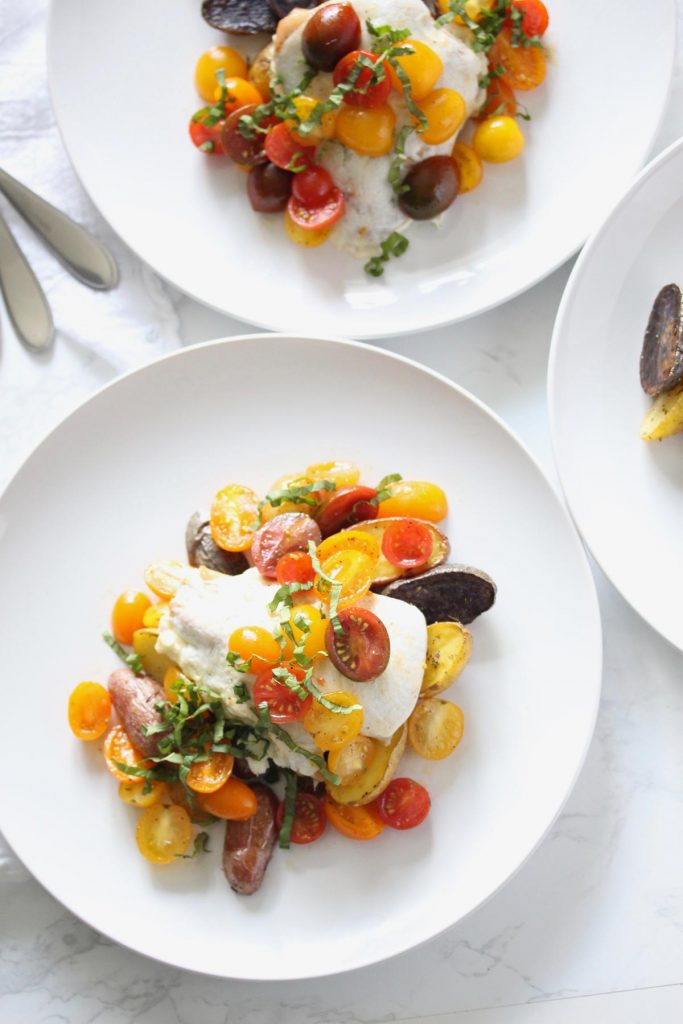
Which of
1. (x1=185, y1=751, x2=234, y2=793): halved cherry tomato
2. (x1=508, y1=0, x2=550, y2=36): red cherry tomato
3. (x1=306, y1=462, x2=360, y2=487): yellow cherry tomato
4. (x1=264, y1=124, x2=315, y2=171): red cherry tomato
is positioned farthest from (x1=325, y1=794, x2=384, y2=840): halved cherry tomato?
(x1=508, y1=0, x2=550, y2=36): red cherry tomato

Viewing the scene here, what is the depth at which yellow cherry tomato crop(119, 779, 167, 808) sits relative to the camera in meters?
2.70

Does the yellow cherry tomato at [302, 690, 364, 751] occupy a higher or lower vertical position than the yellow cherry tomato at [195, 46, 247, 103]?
lower

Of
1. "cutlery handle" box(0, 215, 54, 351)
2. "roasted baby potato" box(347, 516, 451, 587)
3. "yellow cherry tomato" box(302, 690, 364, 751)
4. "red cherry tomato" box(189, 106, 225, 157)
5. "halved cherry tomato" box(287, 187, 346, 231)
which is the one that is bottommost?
"yellow cherry tomato" box(302, 690, 364, 751)

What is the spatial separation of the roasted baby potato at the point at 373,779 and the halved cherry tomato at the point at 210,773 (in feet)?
0.82

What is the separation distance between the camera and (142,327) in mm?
3086

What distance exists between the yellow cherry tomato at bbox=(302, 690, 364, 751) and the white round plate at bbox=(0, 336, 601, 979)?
0.97 ft

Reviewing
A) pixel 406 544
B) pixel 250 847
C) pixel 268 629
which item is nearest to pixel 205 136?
pixel 406 544

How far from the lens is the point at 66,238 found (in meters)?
3.04

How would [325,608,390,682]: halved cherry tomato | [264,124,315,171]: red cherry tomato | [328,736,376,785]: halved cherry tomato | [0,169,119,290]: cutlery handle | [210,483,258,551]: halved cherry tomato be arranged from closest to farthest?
[325,608,390,682]: halved cherry tomato
[328,736,376,785]: halved cherry tomato
[210,483,258,551]: halved cherry tomato
[264,124,315,171]: red cherry tomato
[0,169,119,290]: cutlery handle

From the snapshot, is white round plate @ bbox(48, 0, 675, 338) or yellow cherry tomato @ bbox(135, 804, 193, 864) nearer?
yellow cherry tomato @ bbox(135, 804, 193, 864)

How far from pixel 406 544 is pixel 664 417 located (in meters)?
0.72

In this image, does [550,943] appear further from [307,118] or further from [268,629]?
[307,118]

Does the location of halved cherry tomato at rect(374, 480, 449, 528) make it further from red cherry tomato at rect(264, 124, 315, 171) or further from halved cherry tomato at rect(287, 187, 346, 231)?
red cherry tomato at rect(264, 124, 315, 171)

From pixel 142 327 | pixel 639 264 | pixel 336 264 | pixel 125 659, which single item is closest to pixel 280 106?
pixel 336 264
